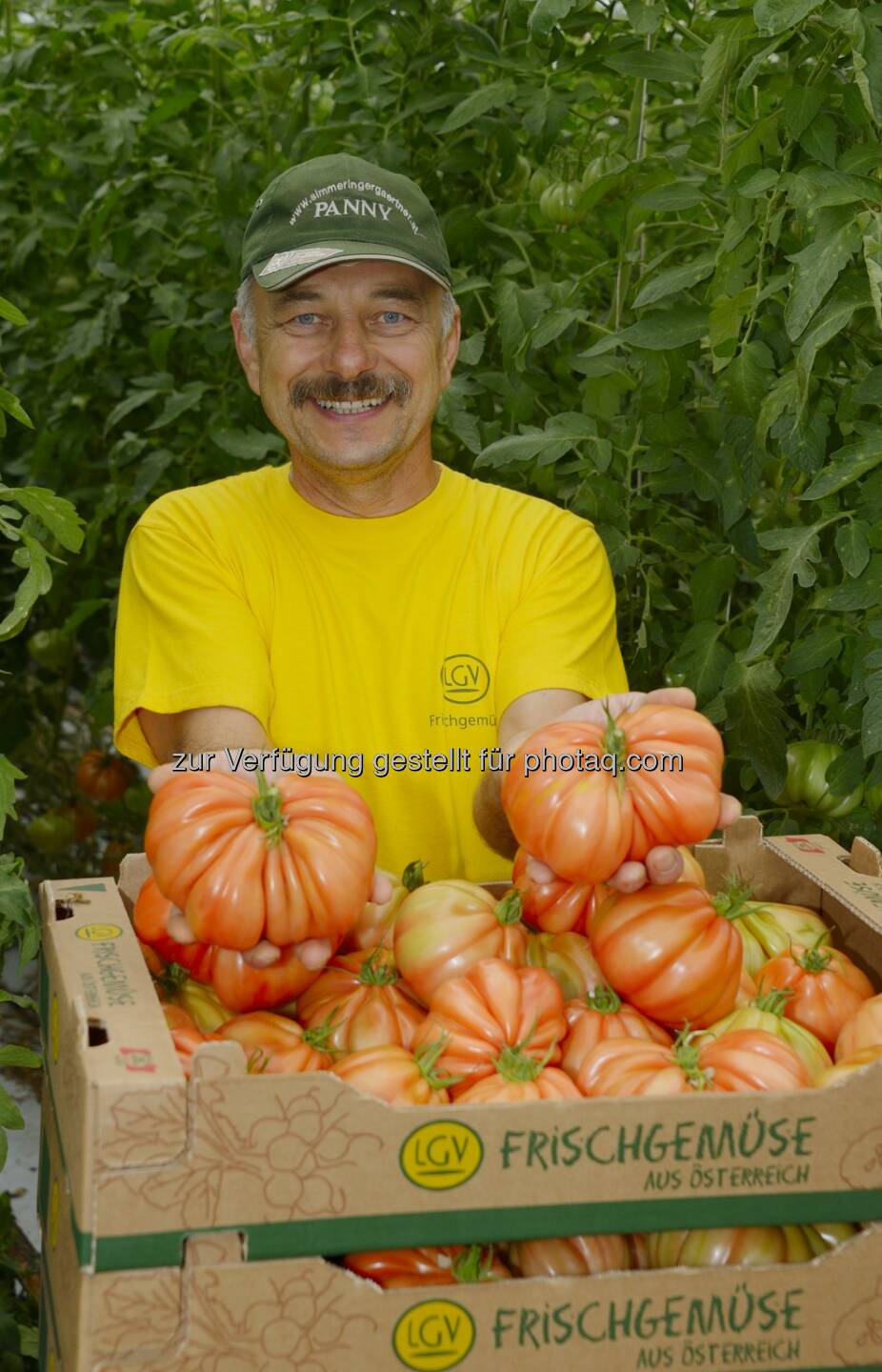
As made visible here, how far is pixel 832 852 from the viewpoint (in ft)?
5.37

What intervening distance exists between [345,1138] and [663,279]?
1.21m

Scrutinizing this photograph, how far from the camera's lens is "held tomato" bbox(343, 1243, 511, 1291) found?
114 centimetres

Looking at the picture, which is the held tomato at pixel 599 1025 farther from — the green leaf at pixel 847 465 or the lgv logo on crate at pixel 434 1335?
the green leaf at pixel 847 465

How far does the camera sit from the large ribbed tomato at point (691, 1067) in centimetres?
118

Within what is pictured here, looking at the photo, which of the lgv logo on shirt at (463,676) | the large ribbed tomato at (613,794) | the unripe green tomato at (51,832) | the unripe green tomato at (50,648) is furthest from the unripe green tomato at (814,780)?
the unripe green tomato at (51,832)

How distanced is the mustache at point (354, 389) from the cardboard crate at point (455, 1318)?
3.40ft

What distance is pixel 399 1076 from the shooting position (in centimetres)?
118

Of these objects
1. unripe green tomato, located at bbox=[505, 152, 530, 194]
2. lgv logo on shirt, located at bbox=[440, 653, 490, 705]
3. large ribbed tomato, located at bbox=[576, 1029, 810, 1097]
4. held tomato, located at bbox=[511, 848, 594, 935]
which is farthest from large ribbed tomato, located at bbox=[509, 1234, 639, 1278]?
unripe green tomato, located at bbox=[505, 152, 530, 194]

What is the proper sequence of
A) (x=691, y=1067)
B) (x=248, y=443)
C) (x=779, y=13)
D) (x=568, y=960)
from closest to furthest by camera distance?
(x=691, y=1067) < (x=568, y=960) < (x=779, y=13) < (x=248, y=443)

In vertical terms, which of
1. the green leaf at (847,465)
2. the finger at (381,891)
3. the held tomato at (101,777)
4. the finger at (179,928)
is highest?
the green leaf at (847,465)

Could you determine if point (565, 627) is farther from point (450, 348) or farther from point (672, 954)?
point (672, 954)

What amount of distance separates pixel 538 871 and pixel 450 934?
0.09m

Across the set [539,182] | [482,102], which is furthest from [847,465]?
[539,182]

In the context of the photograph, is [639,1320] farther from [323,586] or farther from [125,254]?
[125,254]
